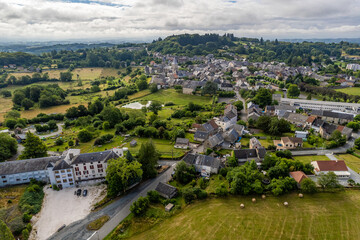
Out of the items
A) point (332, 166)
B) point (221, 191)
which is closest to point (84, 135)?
point (221, 191)

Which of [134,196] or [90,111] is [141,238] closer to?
[134,196]

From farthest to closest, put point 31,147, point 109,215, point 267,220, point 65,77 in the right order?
point 65,77, point 31,147, point 109,215, point 267,220

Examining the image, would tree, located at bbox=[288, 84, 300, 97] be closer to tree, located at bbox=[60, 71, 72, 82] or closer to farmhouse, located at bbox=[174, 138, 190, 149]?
farmhouse, located at bbox=[174, 138, 190, 149]

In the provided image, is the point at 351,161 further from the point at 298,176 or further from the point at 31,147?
the point at 31,147

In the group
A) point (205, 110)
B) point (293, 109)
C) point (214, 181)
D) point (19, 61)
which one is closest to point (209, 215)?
point (214, 181)

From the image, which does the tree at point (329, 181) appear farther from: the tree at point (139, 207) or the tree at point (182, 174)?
the tree at point (139, 207)

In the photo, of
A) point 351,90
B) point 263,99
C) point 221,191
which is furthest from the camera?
point 351,90
